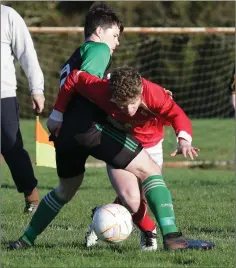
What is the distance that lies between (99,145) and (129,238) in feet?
3.78

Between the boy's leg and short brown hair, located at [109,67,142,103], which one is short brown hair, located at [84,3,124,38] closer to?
short brown hair, located at [109,67,142,103]

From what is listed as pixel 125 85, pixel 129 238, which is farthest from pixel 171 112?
pixel 129 238

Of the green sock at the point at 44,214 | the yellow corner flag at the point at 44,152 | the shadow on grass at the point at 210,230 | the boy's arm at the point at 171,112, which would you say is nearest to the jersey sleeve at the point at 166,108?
the boy's arm at the point at 171,112

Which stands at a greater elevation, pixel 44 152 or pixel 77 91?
pixel 77 91

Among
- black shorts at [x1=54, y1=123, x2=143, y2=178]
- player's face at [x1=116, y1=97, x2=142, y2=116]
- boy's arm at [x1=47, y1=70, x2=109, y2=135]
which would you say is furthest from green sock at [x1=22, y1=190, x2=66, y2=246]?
player's face at [x1=116, y1=97, x2=142, y2=116]

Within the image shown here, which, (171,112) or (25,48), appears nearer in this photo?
(171,112)

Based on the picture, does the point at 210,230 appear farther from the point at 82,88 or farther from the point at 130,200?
the point at 82,88

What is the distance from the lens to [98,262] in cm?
549

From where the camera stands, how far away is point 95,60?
6023 millimetres

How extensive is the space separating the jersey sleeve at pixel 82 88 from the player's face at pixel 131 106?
0.15 metres

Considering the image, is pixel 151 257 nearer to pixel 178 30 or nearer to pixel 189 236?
pixel 189 236

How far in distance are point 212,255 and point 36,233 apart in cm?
125

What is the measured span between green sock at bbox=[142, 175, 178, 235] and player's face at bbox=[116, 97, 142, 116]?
1.55ft

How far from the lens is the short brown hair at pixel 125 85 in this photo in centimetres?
563
